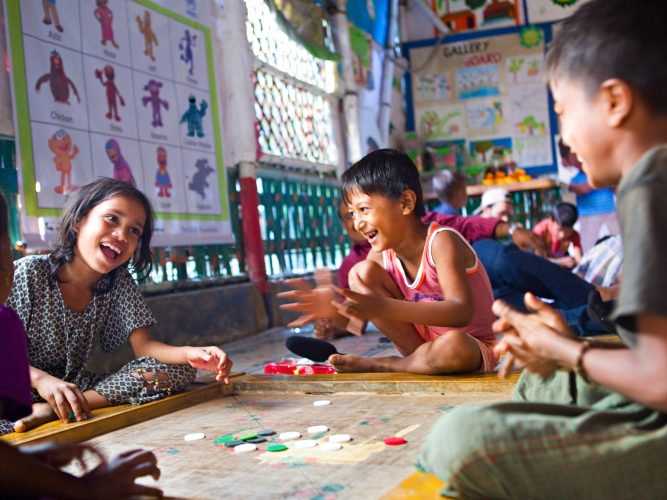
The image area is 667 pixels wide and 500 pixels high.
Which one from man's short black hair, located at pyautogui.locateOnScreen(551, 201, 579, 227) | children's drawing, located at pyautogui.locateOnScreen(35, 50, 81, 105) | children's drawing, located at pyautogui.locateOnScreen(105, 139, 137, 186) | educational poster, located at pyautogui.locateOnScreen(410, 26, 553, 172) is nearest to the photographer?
children's drawing, located at pyautogui.locateOnScreen(35, 50, 81, 105)

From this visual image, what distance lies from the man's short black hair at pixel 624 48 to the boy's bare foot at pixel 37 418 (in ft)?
5.25

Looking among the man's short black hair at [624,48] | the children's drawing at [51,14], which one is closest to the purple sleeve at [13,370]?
the man's short black hair at [624,48]

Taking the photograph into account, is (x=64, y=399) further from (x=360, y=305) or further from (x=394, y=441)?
(x=394, y=441)

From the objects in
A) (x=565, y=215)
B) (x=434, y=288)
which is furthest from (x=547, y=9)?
(x=434, y=288)

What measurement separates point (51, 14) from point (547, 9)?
255 inches

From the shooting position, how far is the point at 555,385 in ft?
4.01

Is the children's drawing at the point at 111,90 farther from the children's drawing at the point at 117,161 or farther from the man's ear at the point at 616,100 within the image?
the man's ear at the point at 616,100

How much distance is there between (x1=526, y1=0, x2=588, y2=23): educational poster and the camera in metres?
8.19

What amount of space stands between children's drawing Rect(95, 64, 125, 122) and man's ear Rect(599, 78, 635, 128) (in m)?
2.99

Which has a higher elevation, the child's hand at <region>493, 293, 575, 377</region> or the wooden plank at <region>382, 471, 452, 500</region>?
the child's hand at <region>493, 293, 575, 377</region>

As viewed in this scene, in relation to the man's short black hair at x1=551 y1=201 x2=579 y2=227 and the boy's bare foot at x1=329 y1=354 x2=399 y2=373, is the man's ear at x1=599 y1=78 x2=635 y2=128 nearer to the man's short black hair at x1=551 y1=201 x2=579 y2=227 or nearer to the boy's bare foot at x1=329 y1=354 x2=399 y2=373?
the boy's bare foot at x1=329 y1=354 x2=399 y2=373

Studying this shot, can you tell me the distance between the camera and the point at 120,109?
3635 mm

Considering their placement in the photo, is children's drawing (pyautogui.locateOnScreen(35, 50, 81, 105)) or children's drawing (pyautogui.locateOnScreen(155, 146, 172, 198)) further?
children's drawing (pyautogui.locateOnScreen(155, 146, 172, 198))

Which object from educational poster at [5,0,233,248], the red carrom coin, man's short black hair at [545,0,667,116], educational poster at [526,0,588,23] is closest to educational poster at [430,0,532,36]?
educational poster at [526,0,588,23]
